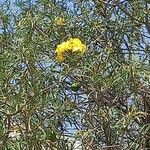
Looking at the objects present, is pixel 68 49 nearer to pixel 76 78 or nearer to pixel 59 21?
pixel 76 78

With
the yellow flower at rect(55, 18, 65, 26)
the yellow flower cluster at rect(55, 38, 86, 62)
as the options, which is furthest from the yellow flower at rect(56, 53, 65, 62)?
the yellow flower at rect(55, 18, 65, 26)

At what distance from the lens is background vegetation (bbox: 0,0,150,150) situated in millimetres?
2492

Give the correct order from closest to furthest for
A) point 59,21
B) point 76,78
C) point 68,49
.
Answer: point 68,49, point 76,78, point 59,21

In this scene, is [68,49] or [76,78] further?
[76,78]

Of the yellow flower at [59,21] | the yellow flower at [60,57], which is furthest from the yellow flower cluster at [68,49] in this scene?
the yellow flower at [59,21]

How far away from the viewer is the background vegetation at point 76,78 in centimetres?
249

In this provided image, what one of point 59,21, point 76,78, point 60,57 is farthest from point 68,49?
point 59,21

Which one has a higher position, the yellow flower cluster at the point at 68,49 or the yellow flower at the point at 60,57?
the yellow flower cluster at the point at 68,49

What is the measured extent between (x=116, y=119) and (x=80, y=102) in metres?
0.21

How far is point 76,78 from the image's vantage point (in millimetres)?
2727

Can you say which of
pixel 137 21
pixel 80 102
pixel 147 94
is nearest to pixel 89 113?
pixel 80 102

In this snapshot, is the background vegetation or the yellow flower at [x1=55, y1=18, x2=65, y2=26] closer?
the background vegetation

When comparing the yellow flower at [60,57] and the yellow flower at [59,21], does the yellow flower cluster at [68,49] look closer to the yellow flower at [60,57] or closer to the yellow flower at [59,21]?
the yellow flower at [60,57]

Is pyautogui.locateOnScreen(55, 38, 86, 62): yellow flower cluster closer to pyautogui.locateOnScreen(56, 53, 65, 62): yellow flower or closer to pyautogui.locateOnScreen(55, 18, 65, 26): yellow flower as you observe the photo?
pyautogui.locateOnScreen(56, 53, 65, 62): yellow flower
